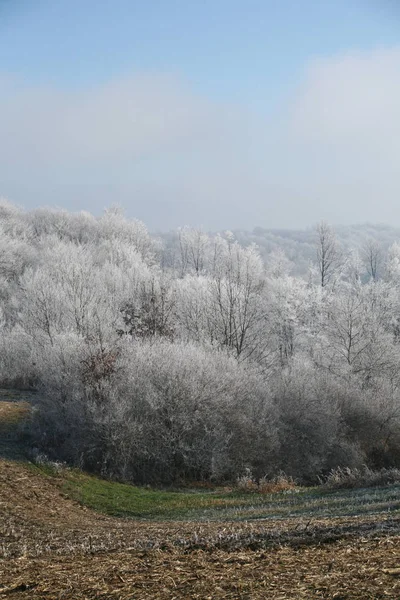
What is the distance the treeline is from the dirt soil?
16.4 metres

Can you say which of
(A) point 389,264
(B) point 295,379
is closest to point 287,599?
(B) point 295,379

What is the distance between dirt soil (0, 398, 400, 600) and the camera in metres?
6.02

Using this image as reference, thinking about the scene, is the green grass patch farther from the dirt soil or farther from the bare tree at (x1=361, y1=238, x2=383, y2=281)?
the bare tree at (x1=361, y1=238, x2=383, y2=281)

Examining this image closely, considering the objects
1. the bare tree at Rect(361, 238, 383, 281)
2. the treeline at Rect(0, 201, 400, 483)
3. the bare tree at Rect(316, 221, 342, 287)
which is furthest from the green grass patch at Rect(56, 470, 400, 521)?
the bare tree at Rect(361, 238, 383, 281)

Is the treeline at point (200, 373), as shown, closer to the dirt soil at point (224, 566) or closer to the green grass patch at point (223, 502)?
the green grass patch at point (223, 502)

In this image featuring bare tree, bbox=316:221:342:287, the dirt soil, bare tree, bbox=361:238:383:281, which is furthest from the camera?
bare tree, bbox=361:238:383:281

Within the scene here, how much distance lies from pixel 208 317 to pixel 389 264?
35.3 m

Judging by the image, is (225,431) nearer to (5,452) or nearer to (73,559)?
(5,452)

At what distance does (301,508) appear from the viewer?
15305 mm

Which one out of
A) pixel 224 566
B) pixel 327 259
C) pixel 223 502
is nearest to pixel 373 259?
pixel 327 259

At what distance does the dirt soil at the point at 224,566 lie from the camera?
6.02 m

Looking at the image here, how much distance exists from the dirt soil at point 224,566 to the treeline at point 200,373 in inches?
646

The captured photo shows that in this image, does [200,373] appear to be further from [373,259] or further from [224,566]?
[373,259]

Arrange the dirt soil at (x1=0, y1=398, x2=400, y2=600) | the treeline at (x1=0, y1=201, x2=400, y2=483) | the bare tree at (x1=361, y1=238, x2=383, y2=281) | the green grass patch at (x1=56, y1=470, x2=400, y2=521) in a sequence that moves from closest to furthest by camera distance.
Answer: the dirt soil at (x1=0, y1=398, x2=400, y2=600), the green grass patch at (x1=56, y1=470, x2=400, y2=521), the treeline at (x1=0, y1=201, x2=400, y2=483), the bare tree at (x1=361, y1=238, x2=383, y2=281)
